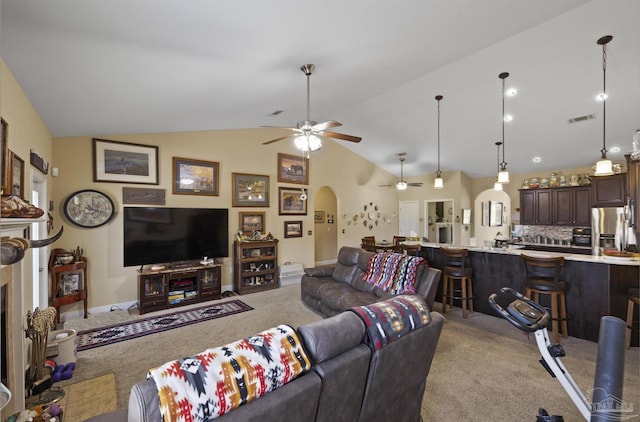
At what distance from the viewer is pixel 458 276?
4074mm

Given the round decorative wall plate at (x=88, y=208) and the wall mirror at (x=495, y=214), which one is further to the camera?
the wall mirror at (x=495, y=214)

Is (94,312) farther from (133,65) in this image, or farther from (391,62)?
(391,62)

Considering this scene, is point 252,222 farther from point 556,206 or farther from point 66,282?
point 556,206

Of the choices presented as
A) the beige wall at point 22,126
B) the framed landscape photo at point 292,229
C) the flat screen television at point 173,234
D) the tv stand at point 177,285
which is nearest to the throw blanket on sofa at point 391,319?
the beige wall at point 22,126

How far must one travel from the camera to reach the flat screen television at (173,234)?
448cm

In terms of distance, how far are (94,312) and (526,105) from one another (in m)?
7.69

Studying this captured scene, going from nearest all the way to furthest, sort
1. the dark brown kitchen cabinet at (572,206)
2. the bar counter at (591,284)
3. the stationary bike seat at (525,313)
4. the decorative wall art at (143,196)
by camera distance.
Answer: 1. the stationary bike seat at (525,313)
2. the bar counter at (591,284)
3. the decorative wall art at (143,196)
4. the dark brown kitchen cabinet at (572,206)

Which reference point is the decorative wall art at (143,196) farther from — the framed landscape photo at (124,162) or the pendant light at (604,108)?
the pendant light at (604,108)

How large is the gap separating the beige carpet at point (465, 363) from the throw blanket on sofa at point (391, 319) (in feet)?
3.14

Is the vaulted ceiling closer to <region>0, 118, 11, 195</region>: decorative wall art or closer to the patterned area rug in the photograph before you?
<region>0, 118, 11, 195</region>: decorative wall art

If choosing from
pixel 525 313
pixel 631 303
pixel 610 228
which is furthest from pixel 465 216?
pixel 525 313

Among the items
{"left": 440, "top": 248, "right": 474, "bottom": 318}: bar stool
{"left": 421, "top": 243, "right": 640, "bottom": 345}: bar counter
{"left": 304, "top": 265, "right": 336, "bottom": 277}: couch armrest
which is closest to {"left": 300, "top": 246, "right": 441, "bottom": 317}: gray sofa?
{"left": 304, "top": 265, "right": 336, "bottom": 277}: couch armrest

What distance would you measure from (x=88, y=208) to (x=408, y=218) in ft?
26.3

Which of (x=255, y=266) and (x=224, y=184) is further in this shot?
(x=255, y=266)
